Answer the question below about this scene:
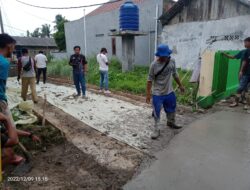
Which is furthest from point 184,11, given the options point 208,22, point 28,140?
point 28,140

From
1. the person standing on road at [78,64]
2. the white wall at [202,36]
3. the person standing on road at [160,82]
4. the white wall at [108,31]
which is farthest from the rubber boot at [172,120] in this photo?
the white wall at [108,31]

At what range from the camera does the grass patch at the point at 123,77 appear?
8528 millimetres

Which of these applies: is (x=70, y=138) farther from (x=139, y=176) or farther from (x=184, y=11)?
(x=184, y=11)

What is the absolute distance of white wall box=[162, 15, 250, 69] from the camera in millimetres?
9984

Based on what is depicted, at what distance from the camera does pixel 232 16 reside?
1023cm

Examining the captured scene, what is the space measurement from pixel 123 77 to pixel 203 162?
8.40 m

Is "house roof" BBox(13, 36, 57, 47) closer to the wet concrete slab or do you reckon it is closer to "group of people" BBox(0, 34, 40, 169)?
"group of people" BBox(0, 34, 40, 169)

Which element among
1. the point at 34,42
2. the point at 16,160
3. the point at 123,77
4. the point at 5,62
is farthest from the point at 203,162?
the point at 34,42

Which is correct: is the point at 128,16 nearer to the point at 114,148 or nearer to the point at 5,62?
the point at 114,148

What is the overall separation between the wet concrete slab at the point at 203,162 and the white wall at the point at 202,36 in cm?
594

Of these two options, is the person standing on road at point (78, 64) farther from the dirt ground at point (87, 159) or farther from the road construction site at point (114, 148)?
the dirt ground at point (87, 159)

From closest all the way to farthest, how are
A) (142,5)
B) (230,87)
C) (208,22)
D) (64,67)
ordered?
(230,87) → (208,22) → (142,5) → (64,67)

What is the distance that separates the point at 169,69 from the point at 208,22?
7.60 metres

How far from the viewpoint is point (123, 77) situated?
11750mm
